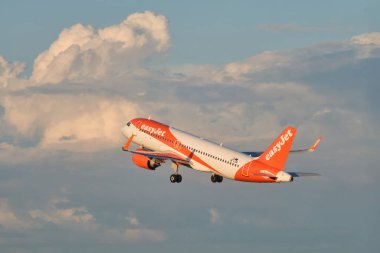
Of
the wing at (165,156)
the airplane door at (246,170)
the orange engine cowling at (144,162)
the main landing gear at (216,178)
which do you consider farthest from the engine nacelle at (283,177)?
the orange engine cowling at (144,162)

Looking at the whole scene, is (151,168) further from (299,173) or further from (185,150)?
(299,173)

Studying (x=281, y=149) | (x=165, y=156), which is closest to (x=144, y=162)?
(x=165, y=156)

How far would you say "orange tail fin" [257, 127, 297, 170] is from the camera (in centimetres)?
15712

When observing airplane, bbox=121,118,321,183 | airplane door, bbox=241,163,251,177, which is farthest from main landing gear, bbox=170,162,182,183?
airplane door, bbox=241,163,251,177

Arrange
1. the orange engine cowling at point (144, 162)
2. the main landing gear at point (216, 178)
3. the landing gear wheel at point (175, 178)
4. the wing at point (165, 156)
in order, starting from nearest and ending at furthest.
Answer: the wing at point (165, 156) < the main landing gear at point (216, 178) < the landing gear wheel at point (175, 178) < the orange engine cowling at point (144, 162)

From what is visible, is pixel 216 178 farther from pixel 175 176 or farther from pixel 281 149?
pixel 281 149

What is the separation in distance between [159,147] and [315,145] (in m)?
23.6

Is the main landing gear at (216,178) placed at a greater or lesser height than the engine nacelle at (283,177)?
greater

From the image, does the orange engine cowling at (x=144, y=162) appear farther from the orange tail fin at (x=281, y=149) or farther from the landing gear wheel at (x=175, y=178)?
the orange tail fin at (x=281, y=149)

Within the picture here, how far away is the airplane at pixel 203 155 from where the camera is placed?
518 feet

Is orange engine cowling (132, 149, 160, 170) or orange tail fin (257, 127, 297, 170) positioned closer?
orange tail fin (257, 127, 297, 170)

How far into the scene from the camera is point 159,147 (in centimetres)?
17662

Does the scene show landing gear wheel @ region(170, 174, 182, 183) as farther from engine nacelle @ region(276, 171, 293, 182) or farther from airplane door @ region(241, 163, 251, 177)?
engine nacelle @ region(276, 171, 293, 182)

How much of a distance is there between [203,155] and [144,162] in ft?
36.1
